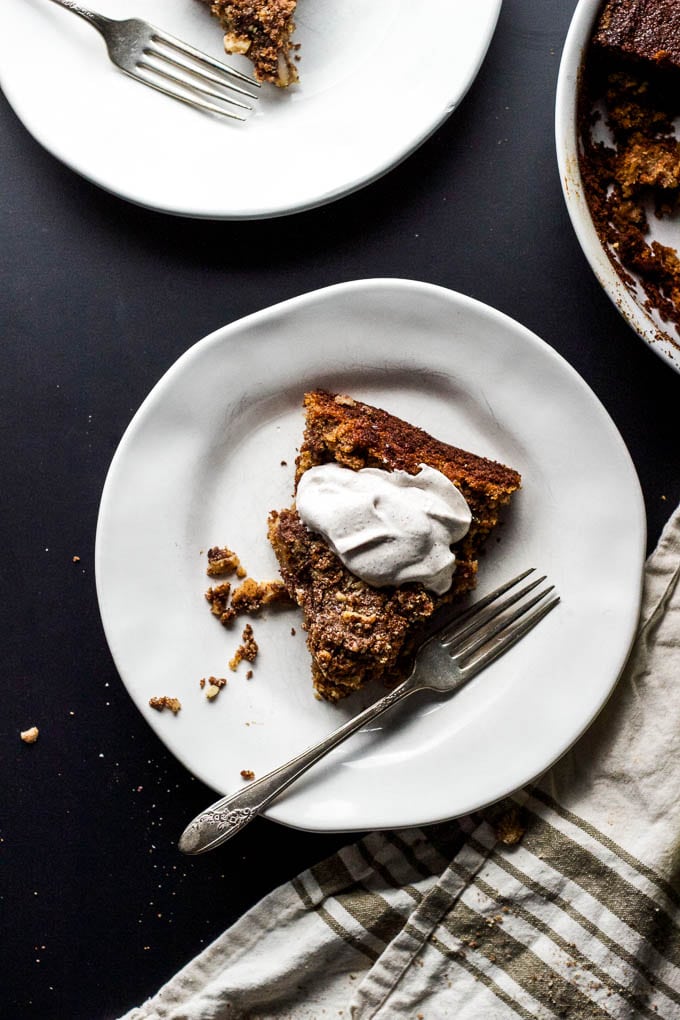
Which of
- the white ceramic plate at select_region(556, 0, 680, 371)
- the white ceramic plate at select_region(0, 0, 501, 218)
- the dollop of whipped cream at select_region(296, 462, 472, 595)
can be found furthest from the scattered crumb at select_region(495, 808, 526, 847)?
the white ceramic plate at select_region(0, 0, 501, 218)

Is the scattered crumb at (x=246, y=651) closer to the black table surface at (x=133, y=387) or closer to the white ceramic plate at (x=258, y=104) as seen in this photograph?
the black table surface at (x=133, y=387)

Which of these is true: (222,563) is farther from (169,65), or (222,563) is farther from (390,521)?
(169,65)

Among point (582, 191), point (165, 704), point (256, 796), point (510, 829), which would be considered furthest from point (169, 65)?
point (510, 829)

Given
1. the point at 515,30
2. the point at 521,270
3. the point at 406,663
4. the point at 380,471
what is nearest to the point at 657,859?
the point at 406,663

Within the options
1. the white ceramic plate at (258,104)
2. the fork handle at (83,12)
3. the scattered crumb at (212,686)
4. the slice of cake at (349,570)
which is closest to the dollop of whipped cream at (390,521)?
the slice of cake at (349,570)

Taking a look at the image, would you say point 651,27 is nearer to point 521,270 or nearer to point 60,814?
point 521,270

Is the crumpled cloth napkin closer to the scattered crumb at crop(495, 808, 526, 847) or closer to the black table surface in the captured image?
the scattered crumb at crop(495, 808, 526, 847)

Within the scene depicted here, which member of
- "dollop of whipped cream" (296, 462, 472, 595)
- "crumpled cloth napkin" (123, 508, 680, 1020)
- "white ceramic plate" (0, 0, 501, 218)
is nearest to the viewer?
"dollop of whipped cream" (296, 462, 472, 595)
